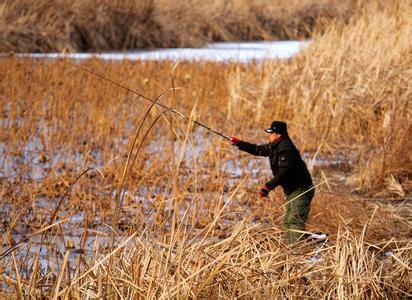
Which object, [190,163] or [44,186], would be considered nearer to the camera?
[44,186]

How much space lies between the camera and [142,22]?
55.4 feet

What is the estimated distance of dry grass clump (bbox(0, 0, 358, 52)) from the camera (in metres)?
14.2

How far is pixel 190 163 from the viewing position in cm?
597

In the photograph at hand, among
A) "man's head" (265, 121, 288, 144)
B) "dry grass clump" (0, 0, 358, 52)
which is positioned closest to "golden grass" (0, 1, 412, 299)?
"man's head" (265, 121, 288, 144)

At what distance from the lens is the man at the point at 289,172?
144 inches

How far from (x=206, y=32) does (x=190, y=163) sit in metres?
12.8

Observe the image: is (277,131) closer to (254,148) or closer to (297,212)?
(254,148)

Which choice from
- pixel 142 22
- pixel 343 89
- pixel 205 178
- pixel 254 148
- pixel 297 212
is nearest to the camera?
pixel 297 212

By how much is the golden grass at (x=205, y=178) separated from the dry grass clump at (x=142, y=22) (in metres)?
3.64

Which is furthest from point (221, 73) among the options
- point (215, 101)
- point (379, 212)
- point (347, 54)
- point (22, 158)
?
point (379, 212)

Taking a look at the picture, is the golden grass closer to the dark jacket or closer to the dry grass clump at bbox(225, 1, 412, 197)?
the dry grass clump at bbox(225, 1, 412, 197)

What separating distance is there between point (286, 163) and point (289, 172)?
48mm

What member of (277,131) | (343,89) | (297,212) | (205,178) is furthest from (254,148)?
(343,89)

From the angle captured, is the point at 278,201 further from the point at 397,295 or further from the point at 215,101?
the point at 215,101
